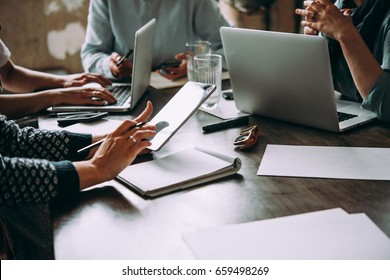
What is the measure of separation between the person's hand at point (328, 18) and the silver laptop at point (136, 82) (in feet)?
1.62

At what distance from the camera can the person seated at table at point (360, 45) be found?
1506 millimetres

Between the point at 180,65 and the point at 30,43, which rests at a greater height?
the point at 180,65

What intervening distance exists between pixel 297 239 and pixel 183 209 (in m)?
0.23

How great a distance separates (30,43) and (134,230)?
2.62 m

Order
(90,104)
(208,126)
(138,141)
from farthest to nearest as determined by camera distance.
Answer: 1. (90,104)
2. (208,126)
3. (138,141)

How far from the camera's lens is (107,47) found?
241 centimetres

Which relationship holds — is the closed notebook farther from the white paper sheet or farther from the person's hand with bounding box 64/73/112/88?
the person's hand with bounding box 64/73/112/88

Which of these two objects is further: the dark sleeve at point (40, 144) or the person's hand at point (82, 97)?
the person's hand at point (82, 97)

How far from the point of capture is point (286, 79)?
4.88 ft

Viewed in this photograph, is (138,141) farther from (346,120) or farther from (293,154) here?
(346,120)

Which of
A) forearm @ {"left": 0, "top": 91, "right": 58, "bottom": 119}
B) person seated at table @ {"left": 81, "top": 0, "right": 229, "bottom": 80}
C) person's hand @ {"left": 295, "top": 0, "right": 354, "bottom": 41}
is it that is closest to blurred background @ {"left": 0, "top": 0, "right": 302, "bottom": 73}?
person seated at table @ {"left": 81, "top": 0, "right": 229, "bottom": 80}

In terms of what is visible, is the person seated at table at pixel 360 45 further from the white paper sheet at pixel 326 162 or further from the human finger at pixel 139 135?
the human finger at pixel 139 135

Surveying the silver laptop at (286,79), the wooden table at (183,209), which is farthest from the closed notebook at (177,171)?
the silver laptop at (286,79)
